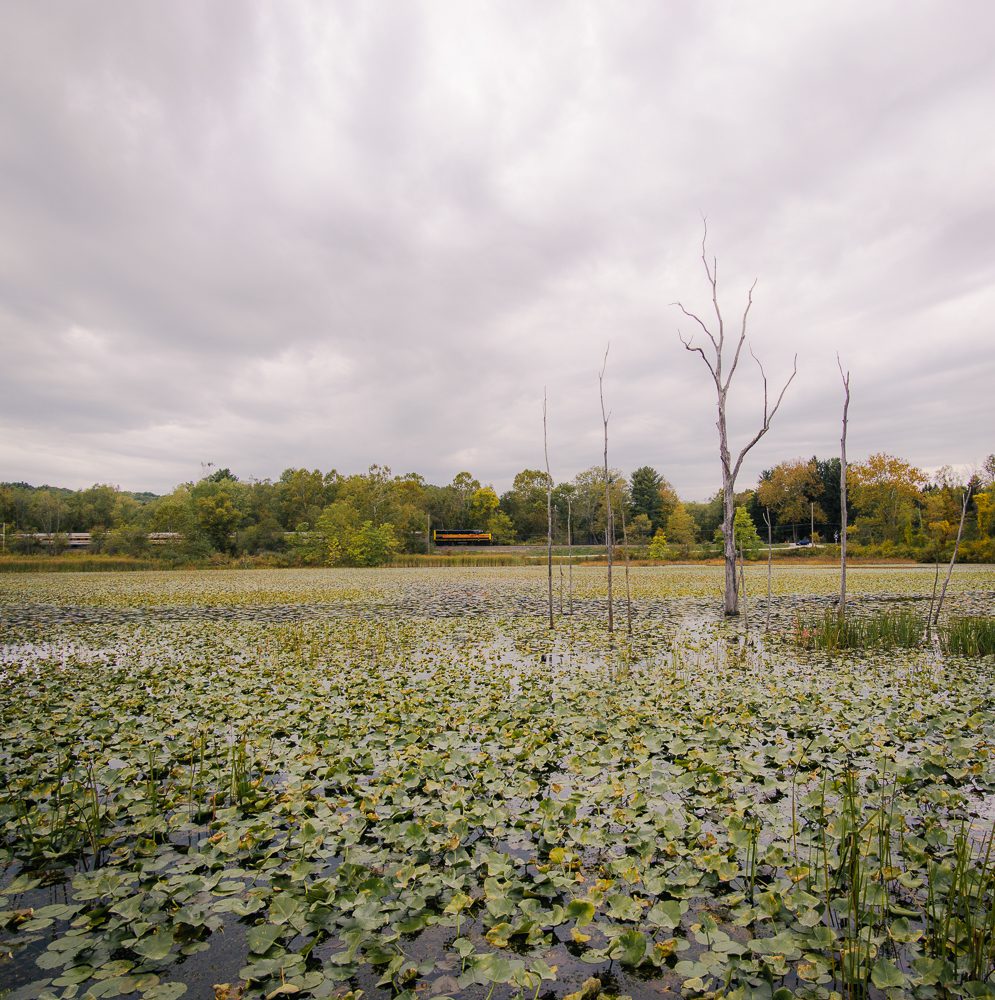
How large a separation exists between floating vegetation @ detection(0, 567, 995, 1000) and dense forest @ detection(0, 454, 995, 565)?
16913 mm

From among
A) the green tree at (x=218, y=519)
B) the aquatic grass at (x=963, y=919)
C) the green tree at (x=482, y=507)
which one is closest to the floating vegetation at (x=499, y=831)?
the aquatic grass at (x=963, y=919)

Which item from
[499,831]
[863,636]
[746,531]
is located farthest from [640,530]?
[499,831]

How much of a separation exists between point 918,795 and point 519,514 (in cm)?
5790

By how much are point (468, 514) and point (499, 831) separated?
56.3m

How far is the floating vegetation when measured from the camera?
87.2 inches

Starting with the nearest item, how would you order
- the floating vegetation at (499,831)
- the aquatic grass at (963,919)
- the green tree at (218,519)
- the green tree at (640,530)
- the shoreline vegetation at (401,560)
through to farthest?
the aquatic grass at (963,919), the floating vegetation at (499,831), the shoreline vegetation at (401,560), the green tree at (218,519), the green tree at (640,530)

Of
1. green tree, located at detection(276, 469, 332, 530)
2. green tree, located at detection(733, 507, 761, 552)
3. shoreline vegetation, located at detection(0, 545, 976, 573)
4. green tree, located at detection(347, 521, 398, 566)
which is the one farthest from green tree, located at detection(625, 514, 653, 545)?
green tree, located at detection(276, 469, 332, 530)

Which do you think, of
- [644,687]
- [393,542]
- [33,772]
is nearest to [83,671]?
[33,772]

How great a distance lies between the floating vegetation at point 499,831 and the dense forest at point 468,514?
16.9 metres

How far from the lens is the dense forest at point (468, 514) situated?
3491 cm

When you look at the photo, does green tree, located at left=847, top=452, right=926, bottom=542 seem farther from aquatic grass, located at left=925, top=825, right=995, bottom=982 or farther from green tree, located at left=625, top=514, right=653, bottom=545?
aquatic grass, located at left=925, top=825, right=995, bottom=982

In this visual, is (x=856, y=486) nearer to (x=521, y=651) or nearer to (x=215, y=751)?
(x=521, y=651)

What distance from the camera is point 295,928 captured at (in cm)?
245

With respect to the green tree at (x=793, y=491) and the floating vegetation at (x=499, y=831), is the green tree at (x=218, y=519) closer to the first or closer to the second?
the floating vegetation at (x=499, y=831)
